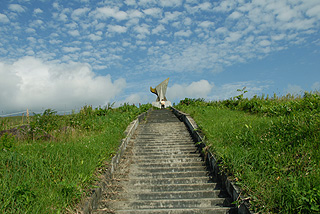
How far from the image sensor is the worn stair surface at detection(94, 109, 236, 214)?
15.6 ft

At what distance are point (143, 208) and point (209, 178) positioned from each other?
1.98 metres

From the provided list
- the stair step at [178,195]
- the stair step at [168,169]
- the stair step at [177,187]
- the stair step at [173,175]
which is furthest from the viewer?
the stair step at [168,169]

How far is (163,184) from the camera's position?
18.7 ft

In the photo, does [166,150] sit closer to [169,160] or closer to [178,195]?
[169,160]

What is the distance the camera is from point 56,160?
5102 mm

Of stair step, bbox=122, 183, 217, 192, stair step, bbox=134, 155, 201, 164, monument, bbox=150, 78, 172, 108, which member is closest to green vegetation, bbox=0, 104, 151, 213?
stair step, bbox=134, 155, 201, 164

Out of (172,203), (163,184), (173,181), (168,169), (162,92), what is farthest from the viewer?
(162,92)

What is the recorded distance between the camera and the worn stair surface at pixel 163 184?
187 inches

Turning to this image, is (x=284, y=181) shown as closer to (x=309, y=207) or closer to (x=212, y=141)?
(x=309, y=207)

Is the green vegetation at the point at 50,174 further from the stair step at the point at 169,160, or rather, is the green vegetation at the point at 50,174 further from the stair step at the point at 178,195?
the stair step at the point at 178,195

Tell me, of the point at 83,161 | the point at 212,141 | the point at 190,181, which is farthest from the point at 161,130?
the point at 83,161

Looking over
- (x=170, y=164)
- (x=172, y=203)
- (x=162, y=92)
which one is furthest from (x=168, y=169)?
(x=162, y=92)

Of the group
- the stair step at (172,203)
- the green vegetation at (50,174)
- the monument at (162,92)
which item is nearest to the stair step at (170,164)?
the green vegetation at (50,174)

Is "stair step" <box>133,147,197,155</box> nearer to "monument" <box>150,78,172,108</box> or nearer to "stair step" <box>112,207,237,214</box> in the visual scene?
"stair step" <box>112,207,237,214</box>
